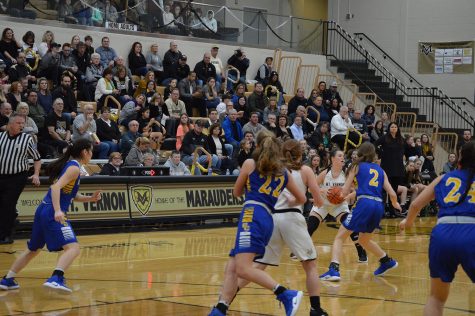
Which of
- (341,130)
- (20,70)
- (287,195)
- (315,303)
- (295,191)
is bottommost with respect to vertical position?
(315,303)

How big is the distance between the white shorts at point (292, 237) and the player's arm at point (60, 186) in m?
2.46

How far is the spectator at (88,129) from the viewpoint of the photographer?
18.7 meters

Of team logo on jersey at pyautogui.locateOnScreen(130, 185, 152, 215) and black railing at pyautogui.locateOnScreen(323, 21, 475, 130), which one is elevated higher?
black railing at pyautogui.locateOnScreen(323, 21, 475, 130)

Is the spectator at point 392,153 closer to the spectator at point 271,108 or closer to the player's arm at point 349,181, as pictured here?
the spectator at point 271,108

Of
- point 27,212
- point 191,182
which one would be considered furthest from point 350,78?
point 27,212

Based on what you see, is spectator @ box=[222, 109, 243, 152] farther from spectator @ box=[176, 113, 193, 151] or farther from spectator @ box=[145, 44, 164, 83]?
spectator @ box=[145, 44, 164, 83]

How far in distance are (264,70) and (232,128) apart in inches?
234

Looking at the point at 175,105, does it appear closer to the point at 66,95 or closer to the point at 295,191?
the point at 66,95

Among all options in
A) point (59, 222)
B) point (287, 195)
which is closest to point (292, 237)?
point (287, 195)

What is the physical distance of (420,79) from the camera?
3328cm

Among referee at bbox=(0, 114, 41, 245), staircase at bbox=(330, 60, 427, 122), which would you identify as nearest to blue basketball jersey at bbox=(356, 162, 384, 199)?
referee at bbox=(0, 114, 41, 245)

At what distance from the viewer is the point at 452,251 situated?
679 cm

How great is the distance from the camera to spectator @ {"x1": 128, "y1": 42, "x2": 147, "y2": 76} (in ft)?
77.7

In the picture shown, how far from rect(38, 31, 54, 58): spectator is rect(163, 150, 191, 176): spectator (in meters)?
4.72
